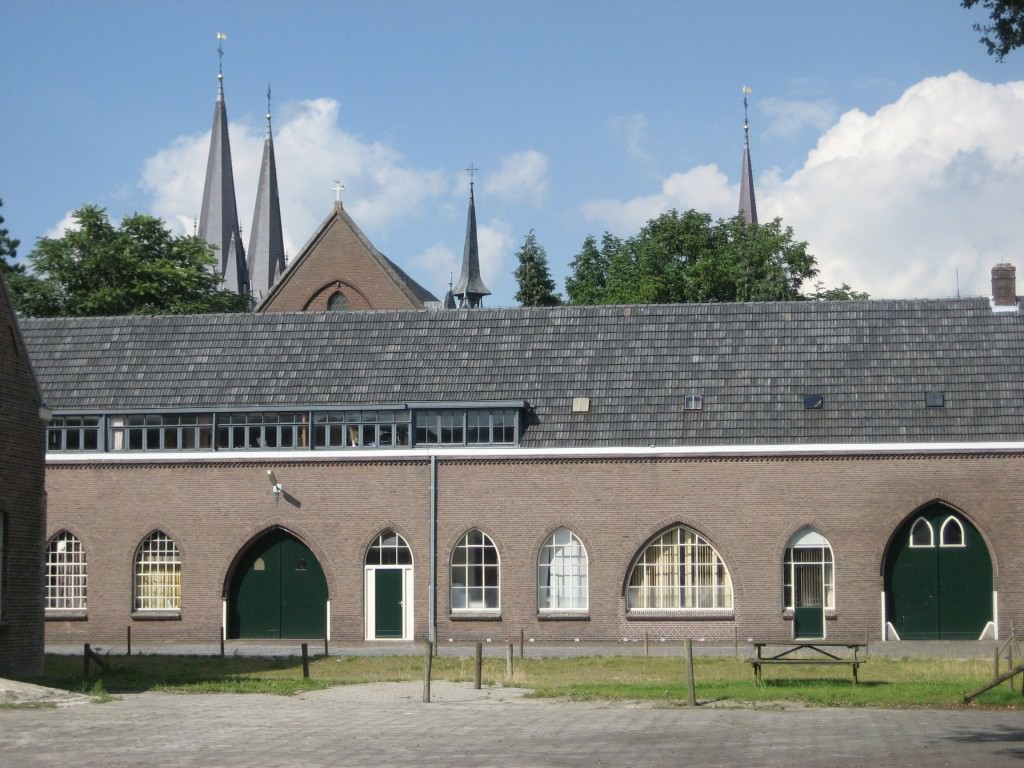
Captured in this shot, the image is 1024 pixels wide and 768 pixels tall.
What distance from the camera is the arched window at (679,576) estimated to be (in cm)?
3675

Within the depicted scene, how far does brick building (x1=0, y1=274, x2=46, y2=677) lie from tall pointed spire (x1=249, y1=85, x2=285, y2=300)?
218 feet

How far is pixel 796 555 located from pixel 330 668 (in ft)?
40.1

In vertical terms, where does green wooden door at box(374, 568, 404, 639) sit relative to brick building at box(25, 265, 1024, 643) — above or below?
below

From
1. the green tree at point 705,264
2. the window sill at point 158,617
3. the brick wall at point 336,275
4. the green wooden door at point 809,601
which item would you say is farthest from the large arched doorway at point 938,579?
the green tree at point 705,264

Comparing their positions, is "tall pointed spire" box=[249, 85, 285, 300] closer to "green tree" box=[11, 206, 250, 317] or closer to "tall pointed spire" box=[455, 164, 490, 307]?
"tall pointed spire" box=[455, 164, 490, 307]

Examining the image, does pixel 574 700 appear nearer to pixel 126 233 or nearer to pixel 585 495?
pixel 585 495

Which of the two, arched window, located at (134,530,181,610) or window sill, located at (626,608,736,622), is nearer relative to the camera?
window sill, located at (626,608,736,622)

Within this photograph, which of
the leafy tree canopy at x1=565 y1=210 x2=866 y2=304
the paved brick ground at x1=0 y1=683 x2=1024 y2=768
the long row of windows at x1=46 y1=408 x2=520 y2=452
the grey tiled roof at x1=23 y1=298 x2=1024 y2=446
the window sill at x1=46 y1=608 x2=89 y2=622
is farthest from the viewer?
the leafy tree canopy at x1=565 y1=210 x2=866 y2=304

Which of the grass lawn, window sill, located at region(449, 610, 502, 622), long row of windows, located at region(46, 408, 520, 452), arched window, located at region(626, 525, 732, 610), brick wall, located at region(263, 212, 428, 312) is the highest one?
brick wall, located at region(263, 212, 428, 312)

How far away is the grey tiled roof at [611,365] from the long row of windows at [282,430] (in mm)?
373

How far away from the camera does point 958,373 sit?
37.2m

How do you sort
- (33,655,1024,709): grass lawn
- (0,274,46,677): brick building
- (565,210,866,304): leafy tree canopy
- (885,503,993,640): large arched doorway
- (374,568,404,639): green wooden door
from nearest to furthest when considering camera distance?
(33,655,1024,709): grass lawn, (0,274,46,677): brick building, (885,503,993,640): large arched doorway, (374,568,404,639): green wooden door, (565,210,866,304): leafy tree canopy

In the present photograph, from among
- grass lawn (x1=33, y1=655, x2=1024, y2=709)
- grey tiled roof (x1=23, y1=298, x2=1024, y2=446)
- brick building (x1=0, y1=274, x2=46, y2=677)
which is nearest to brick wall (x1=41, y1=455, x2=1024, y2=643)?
Result: grey tiled roof (x1=23, y1=298, x2=1024, y2=446)

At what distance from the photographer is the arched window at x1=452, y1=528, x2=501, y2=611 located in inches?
1475
